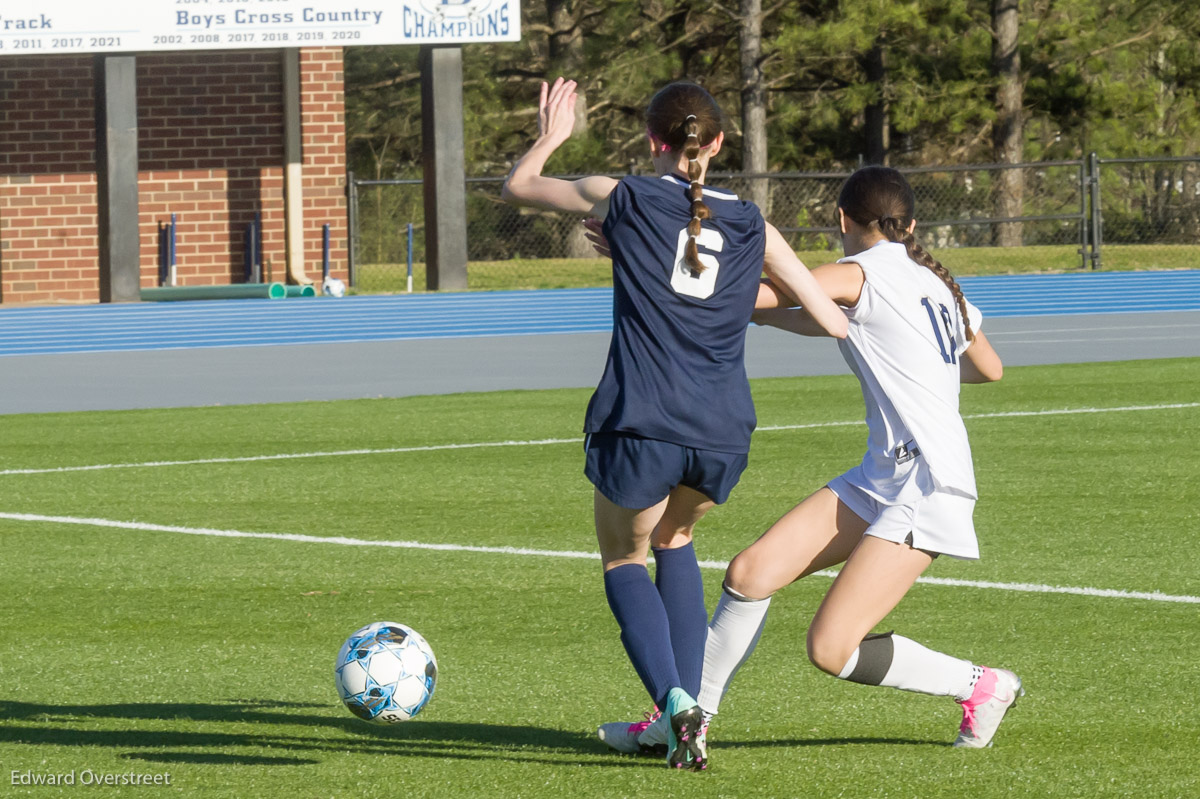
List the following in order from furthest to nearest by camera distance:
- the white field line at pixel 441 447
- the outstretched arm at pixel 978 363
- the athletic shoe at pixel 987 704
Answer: the white field line at pixel 441 447
the outstretched arm at pixel 978 363
the athletic shoe at pixel 987 704

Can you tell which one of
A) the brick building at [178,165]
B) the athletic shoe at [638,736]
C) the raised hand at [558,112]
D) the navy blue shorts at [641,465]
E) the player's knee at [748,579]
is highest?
the brick building at [178,165]

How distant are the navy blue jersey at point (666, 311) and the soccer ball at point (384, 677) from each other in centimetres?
101

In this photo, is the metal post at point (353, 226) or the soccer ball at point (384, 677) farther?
the metal post at point (353, 226)

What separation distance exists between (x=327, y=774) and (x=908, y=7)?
33.5 metres

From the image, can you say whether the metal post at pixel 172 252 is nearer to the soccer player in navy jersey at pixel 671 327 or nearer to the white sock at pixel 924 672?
the soccer player in navy jersey at pixel 671 327

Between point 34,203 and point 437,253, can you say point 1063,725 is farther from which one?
point 34,203

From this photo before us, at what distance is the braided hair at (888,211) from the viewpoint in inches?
192

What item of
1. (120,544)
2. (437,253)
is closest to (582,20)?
(437,253)

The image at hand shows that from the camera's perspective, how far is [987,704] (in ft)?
16.2

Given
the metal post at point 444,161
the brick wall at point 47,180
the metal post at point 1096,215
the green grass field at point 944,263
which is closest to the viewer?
the metal post at point 444,161

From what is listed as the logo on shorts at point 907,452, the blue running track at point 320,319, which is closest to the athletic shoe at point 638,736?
the logo on shorts at point 907,452

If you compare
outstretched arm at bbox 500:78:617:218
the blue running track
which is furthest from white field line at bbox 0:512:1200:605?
the blue running track

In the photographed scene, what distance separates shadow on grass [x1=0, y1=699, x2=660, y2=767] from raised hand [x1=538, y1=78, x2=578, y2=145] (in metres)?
1.74

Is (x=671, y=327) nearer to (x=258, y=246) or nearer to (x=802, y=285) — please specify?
(x=802, y=285)
